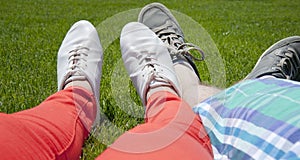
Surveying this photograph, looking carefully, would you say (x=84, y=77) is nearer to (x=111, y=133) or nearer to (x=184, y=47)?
(x=111, y=133)

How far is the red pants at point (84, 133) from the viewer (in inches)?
35.5

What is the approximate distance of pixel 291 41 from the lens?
1773mm

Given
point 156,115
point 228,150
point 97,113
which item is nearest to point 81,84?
point 97,113

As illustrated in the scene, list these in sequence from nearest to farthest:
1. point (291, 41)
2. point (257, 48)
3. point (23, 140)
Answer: point (23, 140) → point (291, 41) → point (257, 48)

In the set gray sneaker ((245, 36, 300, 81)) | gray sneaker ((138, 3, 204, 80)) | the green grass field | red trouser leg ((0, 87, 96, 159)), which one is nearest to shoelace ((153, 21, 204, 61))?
gray sneaker ((138, 3, 204, 80))

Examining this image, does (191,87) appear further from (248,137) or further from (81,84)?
(248,137)

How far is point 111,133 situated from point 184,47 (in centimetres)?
60

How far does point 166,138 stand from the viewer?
0.97 metres

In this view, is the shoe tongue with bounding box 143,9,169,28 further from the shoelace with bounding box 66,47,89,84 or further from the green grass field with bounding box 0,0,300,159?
the shoelace with bounding box 66,47,89,84

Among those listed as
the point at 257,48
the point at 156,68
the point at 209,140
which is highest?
the point at 156,68

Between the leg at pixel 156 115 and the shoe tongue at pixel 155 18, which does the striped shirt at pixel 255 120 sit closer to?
the leg at pixel 156 115

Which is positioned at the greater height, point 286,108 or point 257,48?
point 286,108

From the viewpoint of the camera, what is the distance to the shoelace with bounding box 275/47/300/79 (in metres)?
1.56

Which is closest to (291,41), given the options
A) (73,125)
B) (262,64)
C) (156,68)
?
(262,64)
